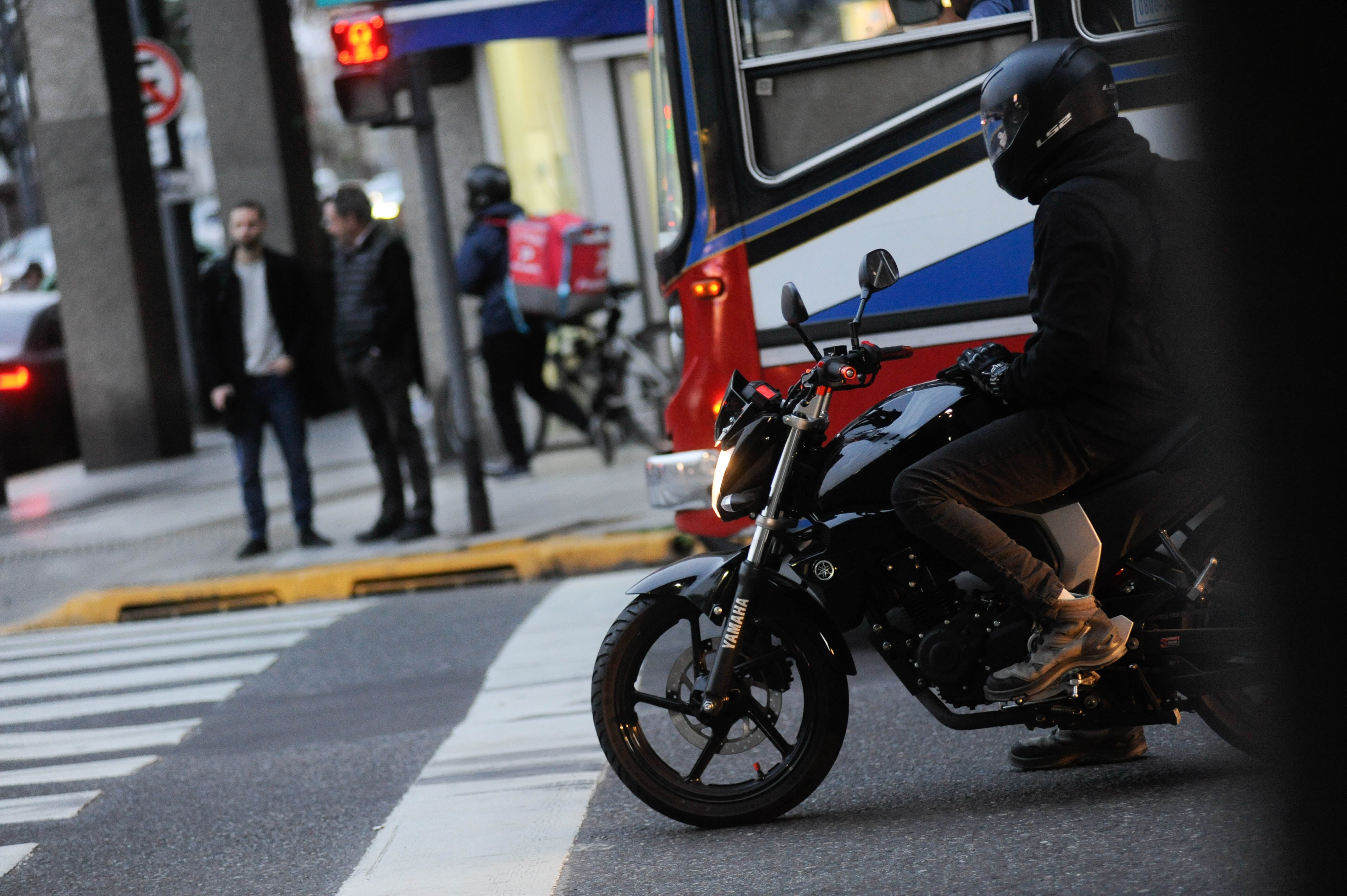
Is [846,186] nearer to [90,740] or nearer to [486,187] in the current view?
[90,740]

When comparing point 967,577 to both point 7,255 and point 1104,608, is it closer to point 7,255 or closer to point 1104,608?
point 1104,608

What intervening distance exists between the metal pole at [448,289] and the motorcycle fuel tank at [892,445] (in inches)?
A: 209

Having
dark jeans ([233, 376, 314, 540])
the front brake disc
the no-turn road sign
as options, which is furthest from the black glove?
the no-turn road sign

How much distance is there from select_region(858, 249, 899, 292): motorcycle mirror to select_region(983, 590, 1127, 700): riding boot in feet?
2.80

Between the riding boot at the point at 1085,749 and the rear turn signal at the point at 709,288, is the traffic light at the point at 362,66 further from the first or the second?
the riding boot at the point at 1085,749

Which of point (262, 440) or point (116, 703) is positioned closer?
point (116, 703)

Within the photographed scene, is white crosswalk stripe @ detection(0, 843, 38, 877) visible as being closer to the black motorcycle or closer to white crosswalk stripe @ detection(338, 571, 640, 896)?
white crosswalk stripe @ detection(338, 571, 640, 896)

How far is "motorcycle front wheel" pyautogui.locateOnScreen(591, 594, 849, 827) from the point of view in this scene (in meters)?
3.81

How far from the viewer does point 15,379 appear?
49.8 ft

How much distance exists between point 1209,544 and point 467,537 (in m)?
5.85

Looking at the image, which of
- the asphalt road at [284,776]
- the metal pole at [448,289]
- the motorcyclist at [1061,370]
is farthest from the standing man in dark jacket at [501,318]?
the motorcyclist at [1061,370]

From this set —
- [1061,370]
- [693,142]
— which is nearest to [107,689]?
[693,142]

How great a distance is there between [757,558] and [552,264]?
690 cm

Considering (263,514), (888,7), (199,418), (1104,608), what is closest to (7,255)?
(199,418)
